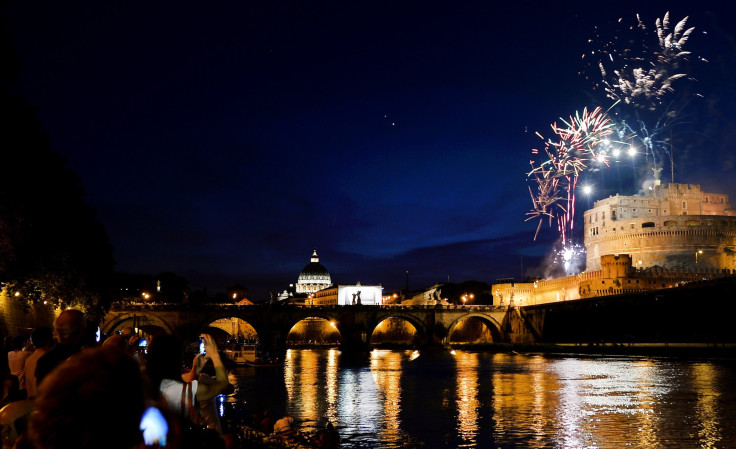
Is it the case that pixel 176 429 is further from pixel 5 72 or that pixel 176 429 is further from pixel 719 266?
pixel 719 266

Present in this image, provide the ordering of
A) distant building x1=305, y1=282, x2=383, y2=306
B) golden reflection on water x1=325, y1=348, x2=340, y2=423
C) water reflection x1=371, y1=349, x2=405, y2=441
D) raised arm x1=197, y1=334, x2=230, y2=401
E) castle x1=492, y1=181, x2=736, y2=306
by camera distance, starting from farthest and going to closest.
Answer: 1. distant building x1=305, y1=282, x2=383, y2=306
2. castle x1=492, y1=181, x2=736, y2=306
3. golden reflection on water x1=325, y1=348, x2=340, y2=423
4. water reflection x1=371, y1=349, x2=405, y2=441
5. raised arm x1=197, y1=334, x2=230, y2=401

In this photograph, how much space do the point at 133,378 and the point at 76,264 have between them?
4147cm

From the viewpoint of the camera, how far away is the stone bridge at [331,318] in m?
79.7

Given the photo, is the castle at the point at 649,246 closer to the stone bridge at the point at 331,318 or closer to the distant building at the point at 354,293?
the stone bridge at the point at 331,318

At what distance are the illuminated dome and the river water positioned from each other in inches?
5494

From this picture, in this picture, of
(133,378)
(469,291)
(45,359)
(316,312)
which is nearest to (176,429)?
(133,378)

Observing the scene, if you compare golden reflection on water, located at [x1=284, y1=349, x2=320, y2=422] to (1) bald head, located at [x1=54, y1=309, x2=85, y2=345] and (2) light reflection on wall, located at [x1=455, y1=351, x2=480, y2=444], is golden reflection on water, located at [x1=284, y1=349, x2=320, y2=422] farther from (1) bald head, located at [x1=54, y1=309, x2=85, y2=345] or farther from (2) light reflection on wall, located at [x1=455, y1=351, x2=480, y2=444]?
(1) bald head, located at [x1=54, y1=309, x2=85, y2=345]

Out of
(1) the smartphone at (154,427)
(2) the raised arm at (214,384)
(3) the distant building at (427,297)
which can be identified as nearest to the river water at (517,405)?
(2) the raised arm at (214,384)

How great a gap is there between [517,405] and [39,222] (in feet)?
80.2

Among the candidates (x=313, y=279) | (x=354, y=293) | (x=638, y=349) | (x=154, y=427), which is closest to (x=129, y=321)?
(x=638, y=349)

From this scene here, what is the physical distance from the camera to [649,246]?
9444cm

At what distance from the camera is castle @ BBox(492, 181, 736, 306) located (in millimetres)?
82750

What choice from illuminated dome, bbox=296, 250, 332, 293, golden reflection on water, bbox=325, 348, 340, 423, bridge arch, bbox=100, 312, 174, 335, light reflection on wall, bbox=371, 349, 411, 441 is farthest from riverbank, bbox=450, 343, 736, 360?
illuminated dome, bbox=296, 250, 332, 293

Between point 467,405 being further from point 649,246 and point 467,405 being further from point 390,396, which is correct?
point 649,246
